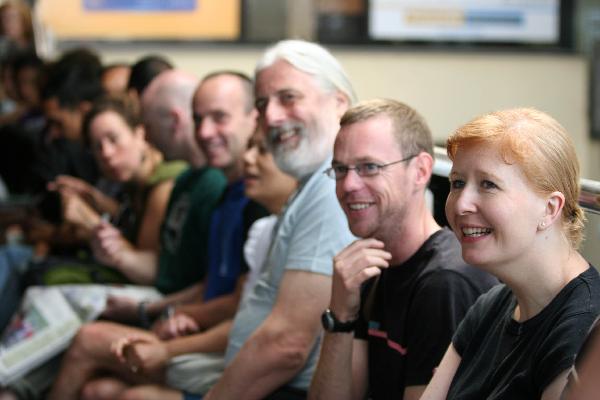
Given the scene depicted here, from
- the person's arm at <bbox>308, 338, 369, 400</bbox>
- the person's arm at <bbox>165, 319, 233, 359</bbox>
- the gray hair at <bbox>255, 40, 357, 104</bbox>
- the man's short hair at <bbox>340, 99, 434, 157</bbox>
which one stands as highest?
the gray hair at <bbox>255, 40, 357, 104</bbox>

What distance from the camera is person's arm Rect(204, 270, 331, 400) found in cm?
269

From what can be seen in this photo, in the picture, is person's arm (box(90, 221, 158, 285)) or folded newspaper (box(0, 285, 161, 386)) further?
person's arm (box(90, 221, 158, 285))

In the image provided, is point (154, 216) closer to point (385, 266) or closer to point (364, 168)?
point (364, 168)

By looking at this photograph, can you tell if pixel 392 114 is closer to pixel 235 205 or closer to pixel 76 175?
pixel 235 205

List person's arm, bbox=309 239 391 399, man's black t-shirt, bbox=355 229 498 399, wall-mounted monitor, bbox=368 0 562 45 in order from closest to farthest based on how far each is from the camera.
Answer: man's black t-shirt, bbox=355 229 498 399, person's arm, bbox=309 239 391 399, wall-mounted monitor, bbox=368 0 562 45

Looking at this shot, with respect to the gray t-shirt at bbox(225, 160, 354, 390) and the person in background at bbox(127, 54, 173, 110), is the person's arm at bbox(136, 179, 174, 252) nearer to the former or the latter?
the person in background at bbox(127, 54, 173, 110)

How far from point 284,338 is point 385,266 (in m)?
0.54

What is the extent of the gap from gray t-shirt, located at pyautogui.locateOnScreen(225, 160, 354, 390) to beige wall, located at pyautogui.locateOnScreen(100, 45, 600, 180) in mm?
5656

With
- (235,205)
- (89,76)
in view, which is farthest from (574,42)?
(235,205)

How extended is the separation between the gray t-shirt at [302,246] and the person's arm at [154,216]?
1520 millimetres

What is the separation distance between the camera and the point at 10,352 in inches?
156

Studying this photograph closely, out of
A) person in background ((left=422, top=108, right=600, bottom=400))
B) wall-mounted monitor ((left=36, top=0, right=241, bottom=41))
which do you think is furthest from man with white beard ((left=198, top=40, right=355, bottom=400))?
wall-mounted monitor ((left=36, top=0, right=241, bottom=41))

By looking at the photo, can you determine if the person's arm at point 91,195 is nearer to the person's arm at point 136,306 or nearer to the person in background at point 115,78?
the person in background at point 115,78

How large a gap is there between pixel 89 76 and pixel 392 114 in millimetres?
4105
